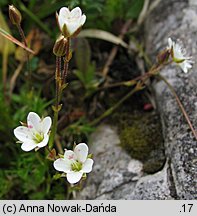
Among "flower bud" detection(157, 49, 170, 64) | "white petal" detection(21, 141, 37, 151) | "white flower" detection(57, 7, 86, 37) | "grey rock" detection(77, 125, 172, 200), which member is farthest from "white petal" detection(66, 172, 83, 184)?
"flower bud" detection(157, 49, 170, 64)

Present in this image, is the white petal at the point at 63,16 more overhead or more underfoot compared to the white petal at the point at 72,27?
more overhead

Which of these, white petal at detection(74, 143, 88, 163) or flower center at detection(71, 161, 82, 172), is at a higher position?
white petal at detection(74, 143, 88, 163)

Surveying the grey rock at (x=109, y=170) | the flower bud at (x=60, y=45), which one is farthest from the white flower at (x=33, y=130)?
the grey rock at (x=109, y=170)

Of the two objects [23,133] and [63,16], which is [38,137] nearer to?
[23,133]

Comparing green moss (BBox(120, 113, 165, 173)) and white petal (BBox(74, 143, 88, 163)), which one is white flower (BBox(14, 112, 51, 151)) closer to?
white petal (BBox(74, 143, 88, 163))

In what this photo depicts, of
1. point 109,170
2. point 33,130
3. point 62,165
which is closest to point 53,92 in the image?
point 109,170

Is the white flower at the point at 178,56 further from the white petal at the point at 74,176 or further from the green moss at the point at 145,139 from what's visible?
the white petal at the point at 74,176
